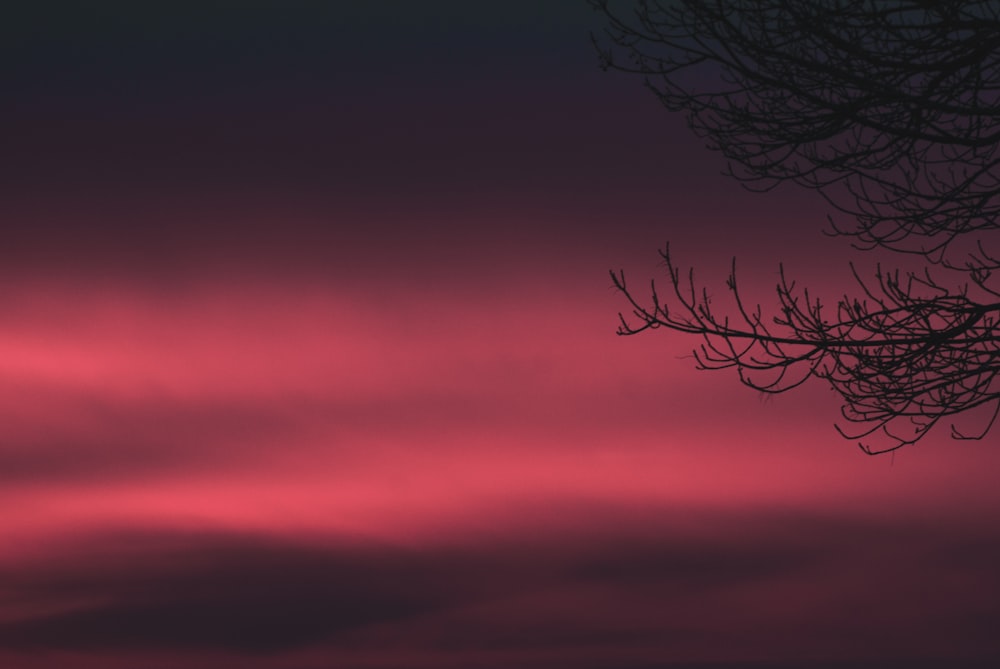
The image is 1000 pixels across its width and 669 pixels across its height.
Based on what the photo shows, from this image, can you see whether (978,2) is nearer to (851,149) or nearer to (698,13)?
(851,149)

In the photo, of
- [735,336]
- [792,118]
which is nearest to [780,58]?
[792,118]

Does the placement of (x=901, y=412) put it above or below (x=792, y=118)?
below

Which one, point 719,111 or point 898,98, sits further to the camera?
point 719,111

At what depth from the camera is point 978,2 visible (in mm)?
8109

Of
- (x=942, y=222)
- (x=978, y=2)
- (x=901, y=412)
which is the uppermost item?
(x=978, y=2)

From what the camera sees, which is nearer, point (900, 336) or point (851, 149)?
point (900, 336)

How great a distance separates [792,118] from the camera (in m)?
8.34

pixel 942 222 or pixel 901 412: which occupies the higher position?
pixel 942 222

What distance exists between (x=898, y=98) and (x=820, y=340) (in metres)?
1.53

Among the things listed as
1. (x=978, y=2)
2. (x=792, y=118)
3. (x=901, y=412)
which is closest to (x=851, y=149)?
(x=792, y=118)

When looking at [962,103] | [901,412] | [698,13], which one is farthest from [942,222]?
[698,13]

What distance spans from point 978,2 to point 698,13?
1.74 metres

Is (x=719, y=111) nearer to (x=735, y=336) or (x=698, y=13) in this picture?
(x=698, y=13)

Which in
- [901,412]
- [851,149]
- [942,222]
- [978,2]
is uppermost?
[978,2]
